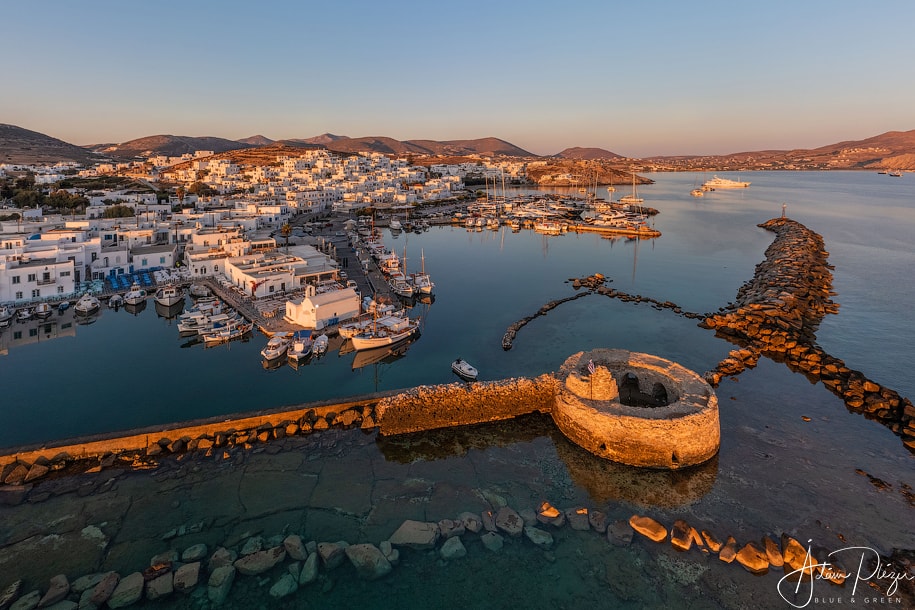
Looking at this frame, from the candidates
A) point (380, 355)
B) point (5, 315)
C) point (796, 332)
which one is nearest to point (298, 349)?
point (380, 355)

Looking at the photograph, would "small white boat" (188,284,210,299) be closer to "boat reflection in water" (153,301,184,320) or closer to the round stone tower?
"boat reflection in water" (153,301,184,320)

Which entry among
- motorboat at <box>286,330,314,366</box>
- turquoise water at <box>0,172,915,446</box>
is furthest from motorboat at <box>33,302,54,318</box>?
motorboat at <box>286,330,314,366</box>

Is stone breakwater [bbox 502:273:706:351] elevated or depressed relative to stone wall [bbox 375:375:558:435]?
elevated

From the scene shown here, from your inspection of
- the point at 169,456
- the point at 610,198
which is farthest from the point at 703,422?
the point at 610,198

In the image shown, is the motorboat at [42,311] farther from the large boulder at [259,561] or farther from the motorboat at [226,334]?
the large boulder at [259,561]

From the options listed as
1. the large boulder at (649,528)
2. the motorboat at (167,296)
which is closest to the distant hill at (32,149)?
the motorboat at (167,296)

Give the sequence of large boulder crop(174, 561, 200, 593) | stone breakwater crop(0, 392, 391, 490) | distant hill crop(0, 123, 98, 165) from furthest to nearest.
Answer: distant hill crop(0, 123, 98, 165) → stone breakwater crop(0, 392, 391, 490) → large boulder crop(174, 561, 200, 593)

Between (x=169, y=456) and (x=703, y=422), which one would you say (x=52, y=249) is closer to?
(x=169, y=456)
